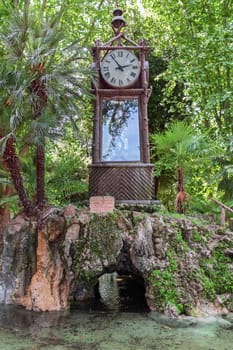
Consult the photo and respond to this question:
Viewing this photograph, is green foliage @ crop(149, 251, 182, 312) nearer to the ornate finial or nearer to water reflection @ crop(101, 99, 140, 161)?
water reflection @ crop(101, 99, 140, 161)

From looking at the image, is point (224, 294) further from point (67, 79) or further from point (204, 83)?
point (204, 83)

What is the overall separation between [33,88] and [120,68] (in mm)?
2521

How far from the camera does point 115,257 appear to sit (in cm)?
657

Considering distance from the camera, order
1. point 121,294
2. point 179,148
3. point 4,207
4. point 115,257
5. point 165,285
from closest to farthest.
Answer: point 165,285
point 115,257
point 179,148
point 121,294
point 4,207

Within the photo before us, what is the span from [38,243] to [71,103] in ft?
10.1

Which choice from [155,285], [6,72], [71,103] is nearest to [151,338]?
[155,285]

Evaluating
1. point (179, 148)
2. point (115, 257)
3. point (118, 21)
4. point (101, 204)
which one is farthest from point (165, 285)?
point (118, 21)

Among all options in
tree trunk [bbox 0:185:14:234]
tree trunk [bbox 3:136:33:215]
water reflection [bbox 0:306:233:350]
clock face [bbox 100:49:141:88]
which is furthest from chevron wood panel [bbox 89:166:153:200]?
tree trunk [bbox 0:185:14:234]

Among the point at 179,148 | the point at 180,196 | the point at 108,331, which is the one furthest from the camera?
the point at 180,196

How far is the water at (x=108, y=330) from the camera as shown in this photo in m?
4.69

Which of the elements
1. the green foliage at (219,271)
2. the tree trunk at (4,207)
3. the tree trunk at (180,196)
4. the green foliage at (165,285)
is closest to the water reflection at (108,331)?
the green foliage at (165,285)

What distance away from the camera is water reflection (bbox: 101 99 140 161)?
8.19m

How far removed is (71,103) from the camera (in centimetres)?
751

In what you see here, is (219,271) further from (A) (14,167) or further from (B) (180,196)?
(A) (14,167)
